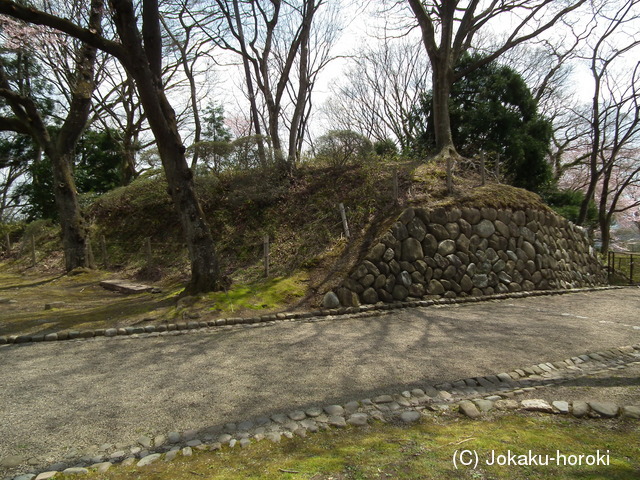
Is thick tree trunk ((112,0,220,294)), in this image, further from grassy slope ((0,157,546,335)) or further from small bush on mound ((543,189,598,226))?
small bush on mound ((543,189,598,226))

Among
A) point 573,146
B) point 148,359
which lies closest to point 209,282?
point 148,359

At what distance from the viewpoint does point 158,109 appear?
7.20m

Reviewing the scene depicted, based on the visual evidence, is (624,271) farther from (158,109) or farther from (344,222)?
(158,109)

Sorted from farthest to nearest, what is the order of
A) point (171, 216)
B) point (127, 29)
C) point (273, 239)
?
point (171, 216)
point (273, 239)
point (127, 29)

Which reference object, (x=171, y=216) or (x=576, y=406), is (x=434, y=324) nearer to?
(x=576, y=406)

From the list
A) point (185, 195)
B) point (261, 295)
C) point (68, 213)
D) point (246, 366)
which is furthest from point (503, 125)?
point (68, 213)

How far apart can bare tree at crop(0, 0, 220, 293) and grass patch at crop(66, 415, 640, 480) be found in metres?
5.07

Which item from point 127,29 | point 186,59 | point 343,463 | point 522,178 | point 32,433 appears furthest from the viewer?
point 186,59

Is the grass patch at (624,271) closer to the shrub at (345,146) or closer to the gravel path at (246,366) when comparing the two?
the gravel path at (246,366)

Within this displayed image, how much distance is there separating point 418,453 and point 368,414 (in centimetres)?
73

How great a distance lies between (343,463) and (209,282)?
5492mm

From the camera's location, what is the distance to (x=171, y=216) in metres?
13.5

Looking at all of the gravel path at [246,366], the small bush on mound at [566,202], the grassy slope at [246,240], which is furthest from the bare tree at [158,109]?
the small bush on mound at [566,202]

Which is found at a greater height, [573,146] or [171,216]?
[573,146]
